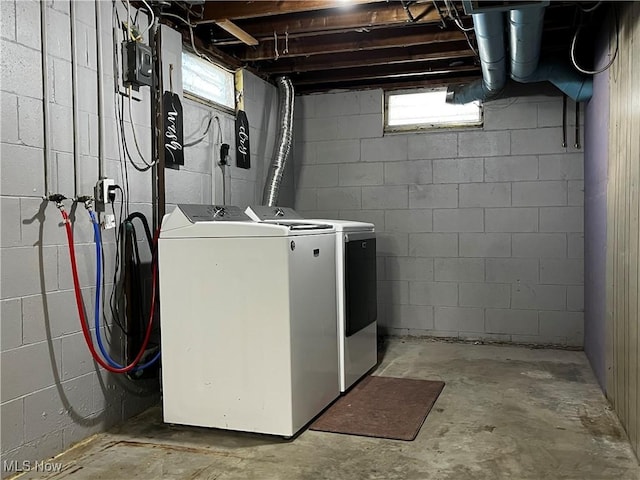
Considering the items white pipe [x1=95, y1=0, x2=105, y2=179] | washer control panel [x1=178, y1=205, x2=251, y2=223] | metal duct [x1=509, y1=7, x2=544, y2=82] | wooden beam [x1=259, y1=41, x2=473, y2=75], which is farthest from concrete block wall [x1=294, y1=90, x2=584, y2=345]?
white pipe [x1=95, y1=0, x2=105, y2=179]

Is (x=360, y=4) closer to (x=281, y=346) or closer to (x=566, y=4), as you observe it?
(x=566, y=4)

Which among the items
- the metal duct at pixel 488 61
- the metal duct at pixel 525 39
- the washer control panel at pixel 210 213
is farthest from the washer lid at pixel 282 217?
the metal duct at pixel 525 39

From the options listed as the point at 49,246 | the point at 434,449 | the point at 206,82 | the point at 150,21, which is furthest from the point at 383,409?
the point at 150,21

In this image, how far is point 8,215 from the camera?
238 centimetres

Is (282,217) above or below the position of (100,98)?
below

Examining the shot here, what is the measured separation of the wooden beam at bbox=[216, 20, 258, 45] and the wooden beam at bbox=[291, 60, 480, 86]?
111 centimetres

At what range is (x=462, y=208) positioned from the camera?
5.02 meters

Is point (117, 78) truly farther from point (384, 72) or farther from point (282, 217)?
point (384, 72)

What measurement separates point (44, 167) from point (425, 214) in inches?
134

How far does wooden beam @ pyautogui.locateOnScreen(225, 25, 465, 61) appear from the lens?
4020mm

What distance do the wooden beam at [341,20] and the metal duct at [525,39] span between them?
1.82 feet

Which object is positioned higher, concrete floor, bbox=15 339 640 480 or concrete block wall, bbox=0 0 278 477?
concrete block wall, bbox=0 0 278 477

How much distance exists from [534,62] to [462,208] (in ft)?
5.06

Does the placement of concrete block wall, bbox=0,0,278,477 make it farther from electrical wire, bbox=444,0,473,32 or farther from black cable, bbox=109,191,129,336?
electrical wire, bbox=444,0,473,32
